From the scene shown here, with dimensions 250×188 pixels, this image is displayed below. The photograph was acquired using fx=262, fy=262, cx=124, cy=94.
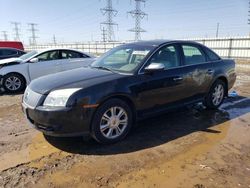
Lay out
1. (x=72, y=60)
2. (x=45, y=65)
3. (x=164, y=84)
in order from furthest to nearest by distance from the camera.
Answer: (x=72, y=60) < (x=45, y=65) < (x=164, y=84)

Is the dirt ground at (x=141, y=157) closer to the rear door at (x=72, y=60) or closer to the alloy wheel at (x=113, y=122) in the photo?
the alloy wheel at (x=113, y=122)

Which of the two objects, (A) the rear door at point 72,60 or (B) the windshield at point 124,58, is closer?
(B) the windshield at point 124,58

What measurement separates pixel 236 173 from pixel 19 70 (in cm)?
730

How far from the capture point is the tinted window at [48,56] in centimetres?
879

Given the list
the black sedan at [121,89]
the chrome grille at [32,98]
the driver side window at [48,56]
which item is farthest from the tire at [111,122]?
the driver side window at [48,56]

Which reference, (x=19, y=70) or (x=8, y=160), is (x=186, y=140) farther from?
(x=19, y=70)

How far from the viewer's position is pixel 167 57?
493cm

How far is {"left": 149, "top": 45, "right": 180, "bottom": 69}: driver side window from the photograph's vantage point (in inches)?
186

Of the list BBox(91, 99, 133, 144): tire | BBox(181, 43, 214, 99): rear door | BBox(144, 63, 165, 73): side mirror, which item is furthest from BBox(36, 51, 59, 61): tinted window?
BBox(91, 99, 133, 144): tire

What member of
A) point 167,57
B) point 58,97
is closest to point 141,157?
point 58,97

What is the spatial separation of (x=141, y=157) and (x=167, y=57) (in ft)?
6.79

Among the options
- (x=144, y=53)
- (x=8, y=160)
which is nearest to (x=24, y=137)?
(x=8, y=160)

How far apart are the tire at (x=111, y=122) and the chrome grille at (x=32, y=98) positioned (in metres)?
0.88

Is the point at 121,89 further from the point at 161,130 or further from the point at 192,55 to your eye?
the point at 192,55
